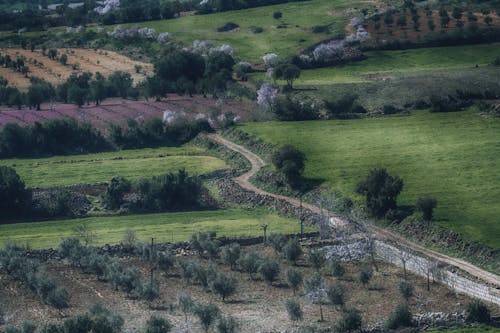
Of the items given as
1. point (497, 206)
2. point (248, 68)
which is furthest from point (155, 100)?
point (497, 206)

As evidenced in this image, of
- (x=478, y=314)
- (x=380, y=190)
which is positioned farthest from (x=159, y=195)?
(x=478, y=314)

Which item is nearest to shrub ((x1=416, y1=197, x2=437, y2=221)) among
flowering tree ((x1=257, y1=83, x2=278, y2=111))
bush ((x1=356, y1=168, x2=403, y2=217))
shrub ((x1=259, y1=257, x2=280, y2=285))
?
bush ((x1=356, y1=168, x2=403, y2=217))

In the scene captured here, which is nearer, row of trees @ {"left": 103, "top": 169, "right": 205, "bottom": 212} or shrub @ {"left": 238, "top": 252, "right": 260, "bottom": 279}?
shrub @ {"left": 238, "top": 252, "right": 260, "bottom": 279}

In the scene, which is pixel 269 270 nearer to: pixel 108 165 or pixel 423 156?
pixel 423 156

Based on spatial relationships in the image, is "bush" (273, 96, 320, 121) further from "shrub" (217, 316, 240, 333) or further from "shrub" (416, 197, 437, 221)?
"shrub" (217, 316, 240, 333)

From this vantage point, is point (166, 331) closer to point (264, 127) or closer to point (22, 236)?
point (22, 236)
